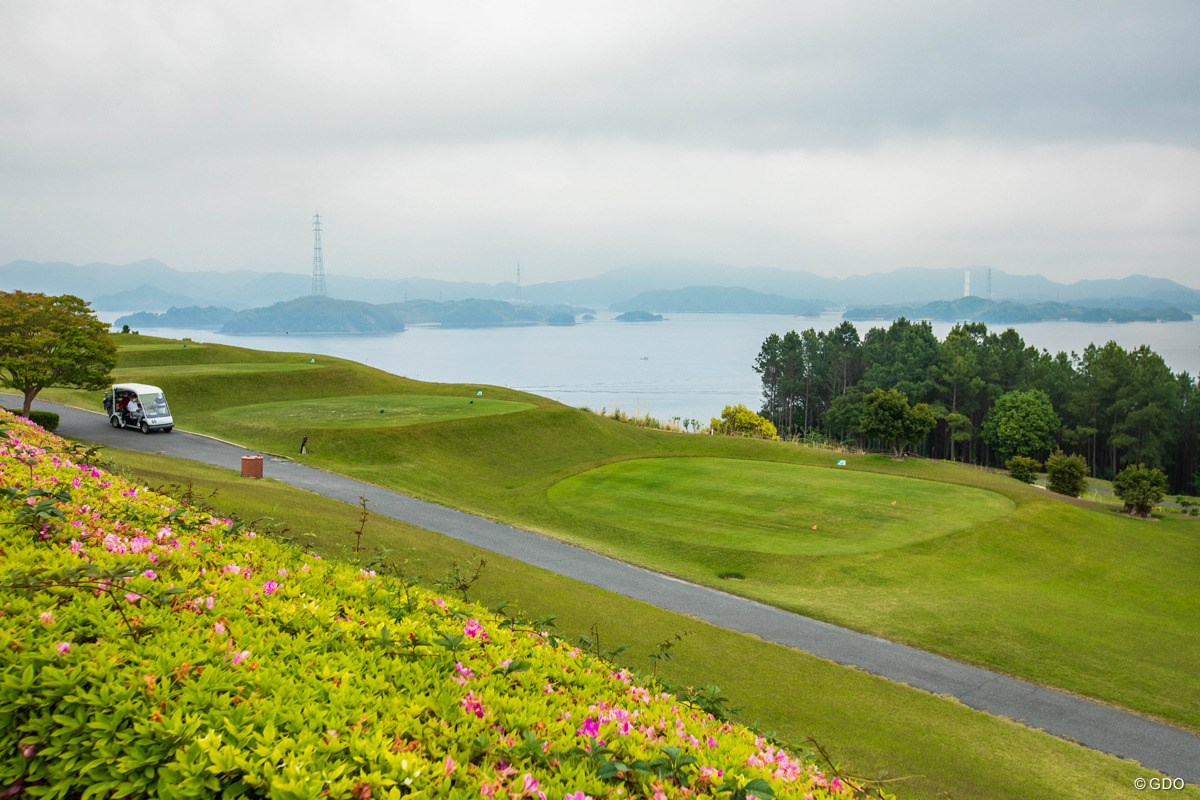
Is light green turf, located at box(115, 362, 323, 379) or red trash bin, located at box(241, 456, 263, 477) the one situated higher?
A: light green turf, located at box(115, 362, 323, 379)

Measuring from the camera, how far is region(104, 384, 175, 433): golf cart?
1048 inches

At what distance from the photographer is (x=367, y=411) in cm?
3272

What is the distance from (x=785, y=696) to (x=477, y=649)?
6250 mm

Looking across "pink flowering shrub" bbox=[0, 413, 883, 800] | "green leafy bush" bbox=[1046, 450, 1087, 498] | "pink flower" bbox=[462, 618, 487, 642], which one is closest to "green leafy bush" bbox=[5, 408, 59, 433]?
"pink flowering shrub" bbox=[0, 413, 883, 800]

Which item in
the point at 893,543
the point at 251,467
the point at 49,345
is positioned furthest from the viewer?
the point at 49,345

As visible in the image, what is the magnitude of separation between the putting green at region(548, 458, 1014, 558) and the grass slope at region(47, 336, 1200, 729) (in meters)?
0.14

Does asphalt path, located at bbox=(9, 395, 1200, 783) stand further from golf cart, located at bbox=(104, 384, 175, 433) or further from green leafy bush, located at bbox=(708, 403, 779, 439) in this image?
green leafy bush, located at bbox=(708, 403, 779, 439)

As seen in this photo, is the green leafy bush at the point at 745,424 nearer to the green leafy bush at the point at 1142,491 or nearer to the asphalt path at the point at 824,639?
the green leafy bush at the point at 1142,491

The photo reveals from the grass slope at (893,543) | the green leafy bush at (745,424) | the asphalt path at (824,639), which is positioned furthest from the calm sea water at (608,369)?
the asphalt path at (824,639)

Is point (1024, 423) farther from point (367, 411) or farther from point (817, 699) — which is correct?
point (817, 699)

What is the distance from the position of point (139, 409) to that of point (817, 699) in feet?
86.0

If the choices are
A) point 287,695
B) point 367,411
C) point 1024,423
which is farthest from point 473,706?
point 1024,423

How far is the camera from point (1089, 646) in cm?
1272

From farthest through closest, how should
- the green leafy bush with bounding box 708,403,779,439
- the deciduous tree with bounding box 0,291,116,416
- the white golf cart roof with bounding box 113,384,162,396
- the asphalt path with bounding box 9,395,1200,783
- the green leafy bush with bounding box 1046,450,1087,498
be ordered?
the green leafy bush with bounding box 708,403,779,439, the green leafy bush with bounding box 1046,450,1087,498, the white golf cart roof with bounding box 113,384,162,396, the deciduous tree with bounding box 0,291,116,416, the asphalt path with bounding box 9,395,1200,783
